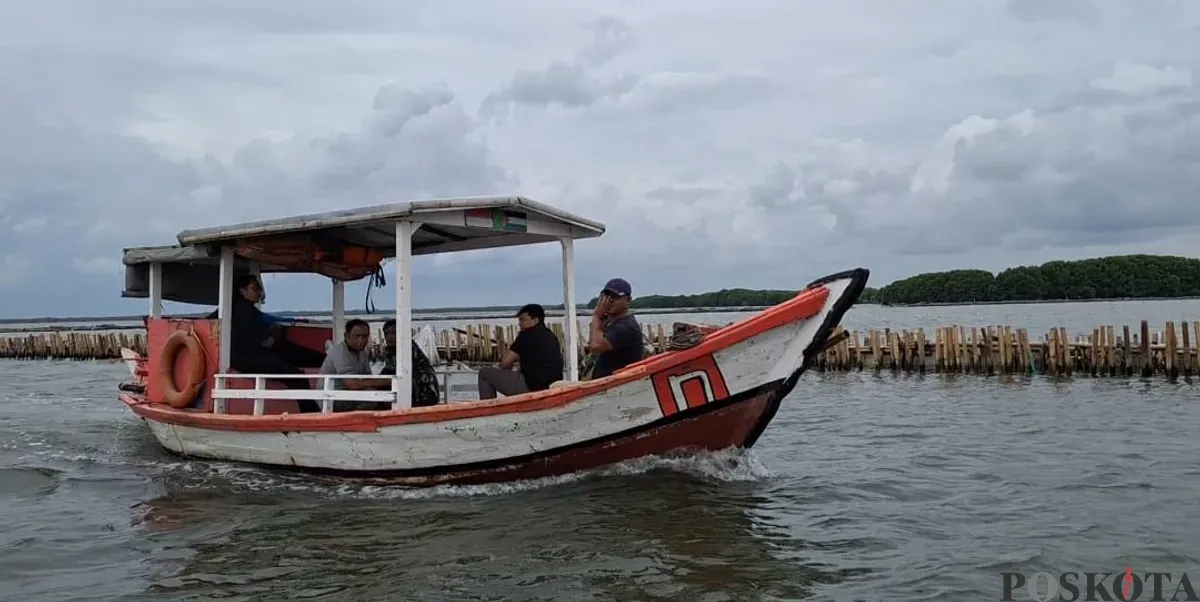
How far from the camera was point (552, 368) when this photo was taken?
930 cm

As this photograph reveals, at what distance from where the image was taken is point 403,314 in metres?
8.41

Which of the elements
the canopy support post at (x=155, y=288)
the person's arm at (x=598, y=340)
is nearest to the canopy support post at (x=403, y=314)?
the person's arm at (x=598, y=340)

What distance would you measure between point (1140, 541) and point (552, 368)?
525 centimetres

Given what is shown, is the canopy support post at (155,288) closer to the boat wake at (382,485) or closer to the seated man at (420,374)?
the boat wake at (382,485)

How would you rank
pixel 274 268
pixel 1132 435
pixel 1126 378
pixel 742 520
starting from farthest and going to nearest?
pixel 1126 378, pixel 1132 435, pixel 274 268, pixel 742 520

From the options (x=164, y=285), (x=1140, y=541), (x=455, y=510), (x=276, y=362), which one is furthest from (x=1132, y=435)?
(x=164, y=285)

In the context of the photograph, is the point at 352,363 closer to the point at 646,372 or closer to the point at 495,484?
the point at 495,484

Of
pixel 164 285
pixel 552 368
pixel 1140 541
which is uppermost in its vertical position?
pixel 164 285

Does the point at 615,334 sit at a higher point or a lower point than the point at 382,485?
higher

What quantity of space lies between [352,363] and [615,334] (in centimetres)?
285

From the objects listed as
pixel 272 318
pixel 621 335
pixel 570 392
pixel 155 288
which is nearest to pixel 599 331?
pixel 621 335

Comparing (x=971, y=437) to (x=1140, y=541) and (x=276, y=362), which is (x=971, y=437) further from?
(x=276, y=362)

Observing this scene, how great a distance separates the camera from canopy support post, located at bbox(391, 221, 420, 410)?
839 cm

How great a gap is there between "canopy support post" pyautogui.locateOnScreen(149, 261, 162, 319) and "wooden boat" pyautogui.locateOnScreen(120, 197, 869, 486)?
1.13 meters
